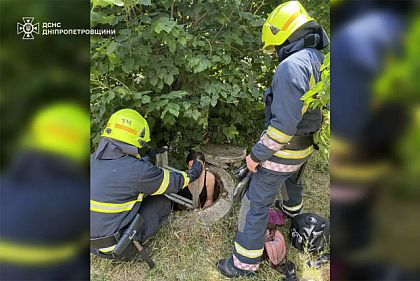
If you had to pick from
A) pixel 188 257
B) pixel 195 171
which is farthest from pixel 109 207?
pixel 195 171

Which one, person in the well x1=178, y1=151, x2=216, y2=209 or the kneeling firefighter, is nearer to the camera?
the kneeling firefighter

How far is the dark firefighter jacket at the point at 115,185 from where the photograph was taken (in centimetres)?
242

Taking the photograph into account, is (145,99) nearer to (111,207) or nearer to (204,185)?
(111,207)

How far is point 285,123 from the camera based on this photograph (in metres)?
2.27

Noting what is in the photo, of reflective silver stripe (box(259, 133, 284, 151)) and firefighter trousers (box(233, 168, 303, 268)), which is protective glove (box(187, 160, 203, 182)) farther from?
reflective silver stripe (box(259, 133, 284, 151))

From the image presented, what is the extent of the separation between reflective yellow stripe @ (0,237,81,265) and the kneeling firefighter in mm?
1460

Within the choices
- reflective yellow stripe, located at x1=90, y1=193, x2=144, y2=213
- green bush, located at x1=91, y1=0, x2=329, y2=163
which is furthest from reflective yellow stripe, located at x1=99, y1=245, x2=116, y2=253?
green bush, located at x1=91, y1=0, x2=329, y2=163

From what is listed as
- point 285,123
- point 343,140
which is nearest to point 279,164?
point 285,123

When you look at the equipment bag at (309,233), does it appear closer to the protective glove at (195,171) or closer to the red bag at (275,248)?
the red bag at (275,248)

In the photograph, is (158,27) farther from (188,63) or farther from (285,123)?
(285,123)

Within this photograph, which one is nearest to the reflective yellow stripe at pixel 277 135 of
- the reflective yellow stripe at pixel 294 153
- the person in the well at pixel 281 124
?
the person in the well at pixel 281 124

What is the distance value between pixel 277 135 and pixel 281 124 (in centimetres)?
7

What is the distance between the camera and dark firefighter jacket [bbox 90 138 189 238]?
242 cm

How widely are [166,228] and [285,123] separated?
4.06 feet
